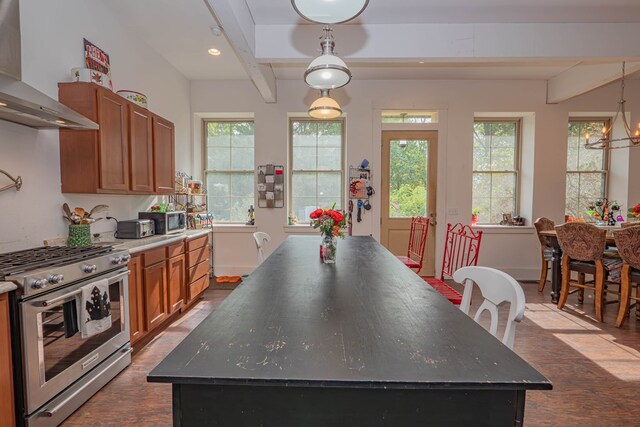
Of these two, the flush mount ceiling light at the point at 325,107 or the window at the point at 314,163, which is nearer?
the flush mount ceiling light at the point at 325,107

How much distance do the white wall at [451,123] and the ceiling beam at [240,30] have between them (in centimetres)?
91

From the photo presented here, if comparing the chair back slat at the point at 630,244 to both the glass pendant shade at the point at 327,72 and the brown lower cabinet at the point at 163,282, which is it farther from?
the brown lower cabinet at the point at 163,282

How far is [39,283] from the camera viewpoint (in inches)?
62.4

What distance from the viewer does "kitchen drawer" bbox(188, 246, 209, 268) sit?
11.8 ft

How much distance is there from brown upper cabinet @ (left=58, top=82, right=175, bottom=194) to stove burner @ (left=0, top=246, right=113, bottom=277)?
1.95 ft

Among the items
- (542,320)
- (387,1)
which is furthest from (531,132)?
(387,1)

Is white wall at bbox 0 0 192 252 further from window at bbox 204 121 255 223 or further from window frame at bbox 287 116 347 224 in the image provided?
window frame at bbox 287 116 347 224

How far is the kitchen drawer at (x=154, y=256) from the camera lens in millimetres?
2718

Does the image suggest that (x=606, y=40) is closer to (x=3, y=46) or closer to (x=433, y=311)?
(x=433, y=311)

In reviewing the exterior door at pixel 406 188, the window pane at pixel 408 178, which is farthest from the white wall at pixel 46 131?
the window pane at pixel 408 178

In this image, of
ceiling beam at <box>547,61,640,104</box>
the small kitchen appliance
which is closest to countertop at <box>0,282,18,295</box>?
the small kitchen appliance

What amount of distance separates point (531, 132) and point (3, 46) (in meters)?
5.87

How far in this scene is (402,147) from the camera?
16.2ft

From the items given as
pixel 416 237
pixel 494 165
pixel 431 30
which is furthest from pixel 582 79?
pixel 416 237
